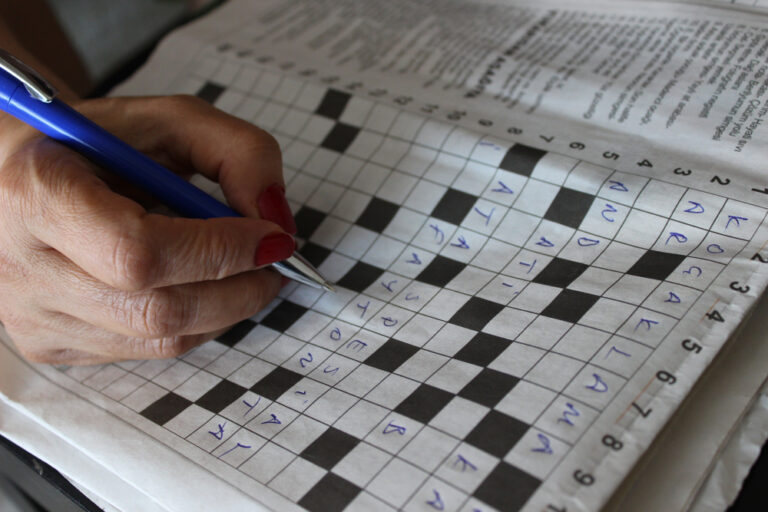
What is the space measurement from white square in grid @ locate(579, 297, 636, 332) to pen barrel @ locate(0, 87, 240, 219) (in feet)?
1.09

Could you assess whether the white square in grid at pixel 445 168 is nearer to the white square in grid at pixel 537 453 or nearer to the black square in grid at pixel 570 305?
the black square in grid at pixel 570 305

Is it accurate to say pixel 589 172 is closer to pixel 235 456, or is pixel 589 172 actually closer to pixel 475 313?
pixel 475 313

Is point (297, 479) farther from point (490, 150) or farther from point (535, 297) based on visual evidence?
point (490, 150)

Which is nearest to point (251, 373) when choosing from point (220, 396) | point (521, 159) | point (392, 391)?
point (220, 396)

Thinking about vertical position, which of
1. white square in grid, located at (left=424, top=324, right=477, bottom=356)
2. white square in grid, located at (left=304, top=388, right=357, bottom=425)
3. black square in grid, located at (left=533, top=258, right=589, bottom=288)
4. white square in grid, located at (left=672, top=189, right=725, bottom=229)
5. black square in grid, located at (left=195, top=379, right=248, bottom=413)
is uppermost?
white square in grid, located at (left=672, top=189, right=725, bottom=229)

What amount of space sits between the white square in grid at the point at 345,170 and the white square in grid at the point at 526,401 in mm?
340

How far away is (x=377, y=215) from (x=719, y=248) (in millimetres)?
322

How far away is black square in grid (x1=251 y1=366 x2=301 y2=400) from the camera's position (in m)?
0.51

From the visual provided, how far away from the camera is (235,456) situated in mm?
467

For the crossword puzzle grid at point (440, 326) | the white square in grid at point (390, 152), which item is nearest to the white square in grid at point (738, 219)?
the crossword puzzle grid at point (440, 326)

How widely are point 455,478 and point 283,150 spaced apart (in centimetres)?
48

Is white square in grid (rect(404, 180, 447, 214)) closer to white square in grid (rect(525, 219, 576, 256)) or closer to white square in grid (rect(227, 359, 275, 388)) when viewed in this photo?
white square in grid (rect(525, 219, 576, 256))

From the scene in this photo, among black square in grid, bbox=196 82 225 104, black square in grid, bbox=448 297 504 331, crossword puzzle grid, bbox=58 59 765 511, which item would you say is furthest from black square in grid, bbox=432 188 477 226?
black square in grid, bbox=196 82 225 104

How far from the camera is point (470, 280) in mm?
567
